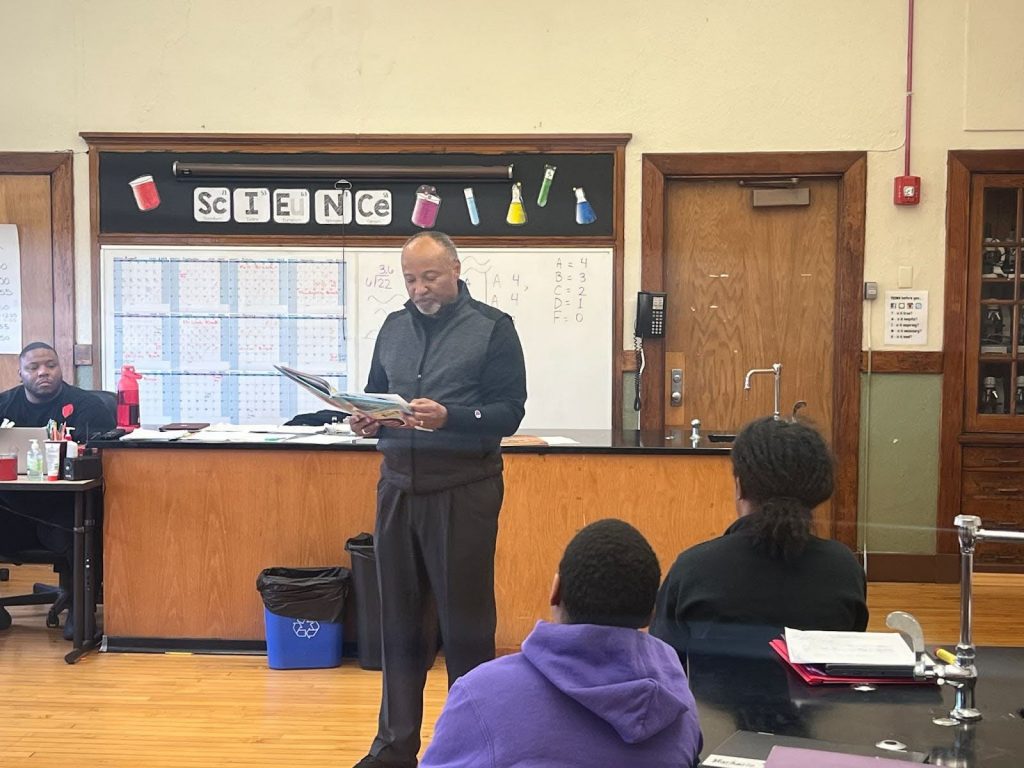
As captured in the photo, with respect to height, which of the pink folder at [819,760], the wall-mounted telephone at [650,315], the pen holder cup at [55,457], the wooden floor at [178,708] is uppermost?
the wall-mounted telephone at [650,315]

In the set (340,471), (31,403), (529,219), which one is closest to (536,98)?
(529,219)

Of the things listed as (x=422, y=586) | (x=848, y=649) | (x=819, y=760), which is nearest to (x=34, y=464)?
(x=422, y=586)

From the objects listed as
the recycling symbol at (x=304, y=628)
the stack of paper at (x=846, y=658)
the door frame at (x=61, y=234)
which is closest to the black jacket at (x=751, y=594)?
the stack of paper at (x=846, y=658)

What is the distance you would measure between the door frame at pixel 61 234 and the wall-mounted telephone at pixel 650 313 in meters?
2.94

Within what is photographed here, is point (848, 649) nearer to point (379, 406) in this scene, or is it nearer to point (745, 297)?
point (379, 406)

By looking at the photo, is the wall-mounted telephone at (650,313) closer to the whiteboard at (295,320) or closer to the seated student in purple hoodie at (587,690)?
the whiteboard at (295,320)

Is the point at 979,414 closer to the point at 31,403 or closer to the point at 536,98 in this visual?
the point at 536,98

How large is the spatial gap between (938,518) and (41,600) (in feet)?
14.0

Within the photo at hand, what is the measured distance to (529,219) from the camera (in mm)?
5695

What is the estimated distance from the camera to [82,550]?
4.14 m

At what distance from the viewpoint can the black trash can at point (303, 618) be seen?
3990 millimetres

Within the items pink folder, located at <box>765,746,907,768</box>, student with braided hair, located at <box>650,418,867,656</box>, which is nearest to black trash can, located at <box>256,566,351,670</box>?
student with braided hair, located at <box>650,418,867,656</box>

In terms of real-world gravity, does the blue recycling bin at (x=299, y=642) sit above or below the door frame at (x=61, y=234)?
below

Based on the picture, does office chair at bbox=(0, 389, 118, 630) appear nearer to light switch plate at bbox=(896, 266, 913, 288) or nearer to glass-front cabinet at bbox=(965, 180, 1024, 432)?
light switch plate at bbox=(896, 266, 913, 288)
